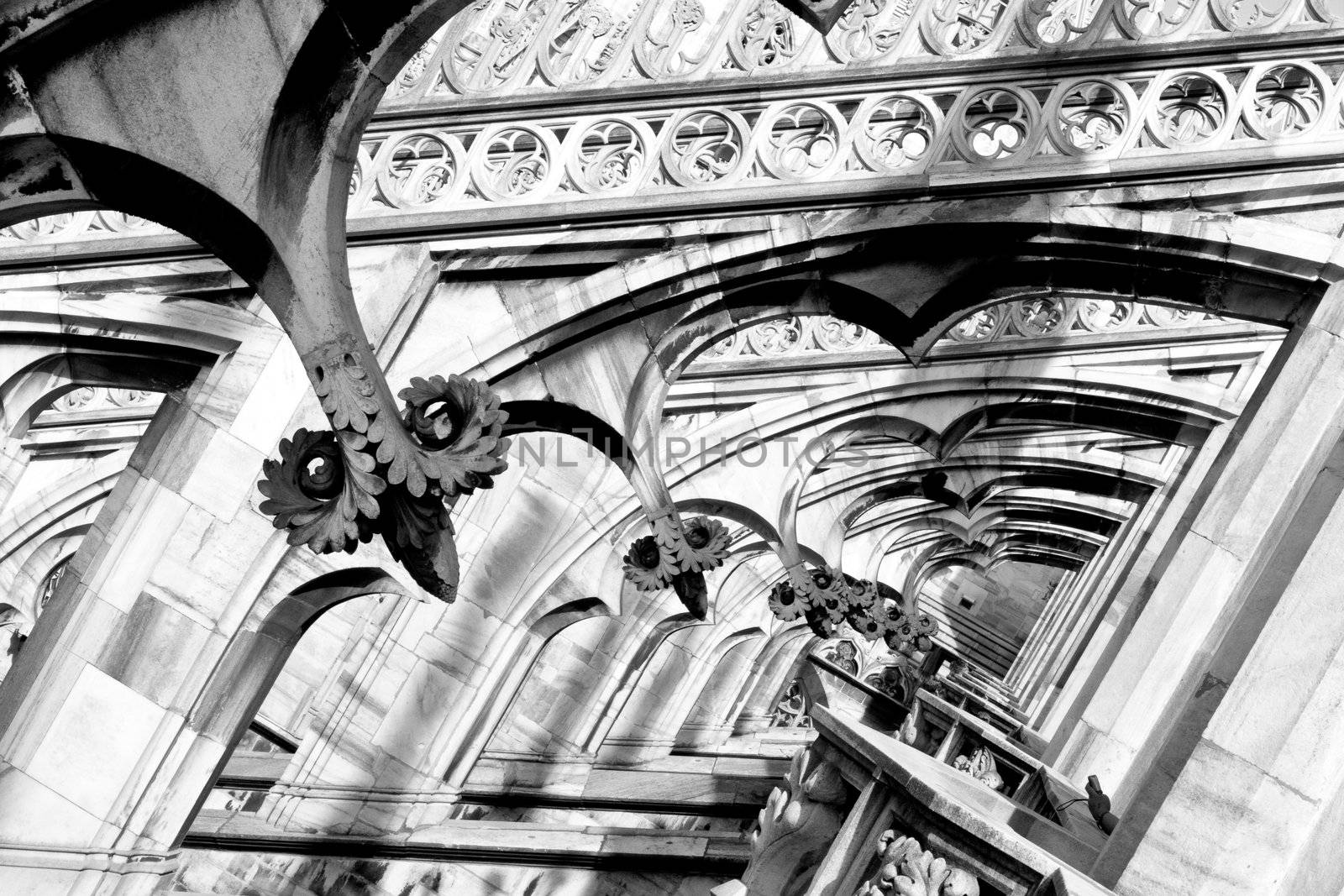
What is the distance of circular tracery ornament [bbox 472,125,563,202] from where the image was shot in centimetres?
669

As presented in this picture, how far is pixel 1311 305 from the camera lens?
5750 millimetres

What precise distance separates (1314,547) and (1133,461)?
1017 cm

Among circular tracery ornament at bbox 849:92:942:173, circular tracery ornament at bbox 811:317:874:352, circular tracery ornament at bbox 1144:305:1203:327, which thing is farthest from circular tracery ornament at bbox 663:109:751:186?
circular tracery ornament at bbox 1144:305:1203:327

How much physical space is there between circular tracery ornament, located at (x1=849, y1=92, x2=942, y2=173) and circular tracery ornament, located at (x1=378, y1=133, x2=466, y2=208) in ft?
6.04

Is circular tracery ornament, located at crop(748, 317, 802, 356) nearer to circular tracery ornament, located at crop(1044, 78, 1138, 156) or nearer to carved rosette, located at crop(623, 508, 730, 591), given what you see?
carved rosette, located at crop(623, 508, 730, 591)

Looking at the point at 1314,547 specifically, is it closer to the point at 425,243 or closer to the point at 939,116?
the point at 939,116

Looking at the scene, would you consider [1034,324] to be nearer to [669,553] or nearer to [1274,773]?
[669,553]

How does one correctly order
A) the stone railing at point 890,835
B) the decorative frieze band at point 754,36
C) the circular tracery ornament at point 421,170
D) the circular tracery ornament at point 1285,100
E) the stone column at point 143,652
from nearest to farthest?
the stone railing at point 890,835
the circular tracery ornament at point 1285,100
the decorative frieze band at point 754,36
the stone column at point 143,652
the circular tracery ornament at point 421,170

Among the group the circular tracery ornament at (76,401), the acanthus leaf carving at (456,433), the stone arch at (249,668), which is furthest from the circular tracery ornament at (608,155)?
the circular tracery ornament at (76,401)

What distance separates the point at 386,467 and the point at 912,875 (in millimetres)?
1304

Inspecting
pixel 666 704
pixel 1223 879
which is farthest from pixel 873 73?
pixel 666 704

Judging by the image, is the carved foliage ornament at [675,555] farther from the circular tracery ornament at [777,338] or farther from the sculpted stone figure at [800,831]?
the circular tracery ornament at [777,338]

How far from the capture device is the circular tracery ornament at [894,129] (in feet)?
20.2

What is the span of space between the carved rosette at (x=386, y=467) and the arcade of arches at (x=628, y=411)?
0.4 inches
